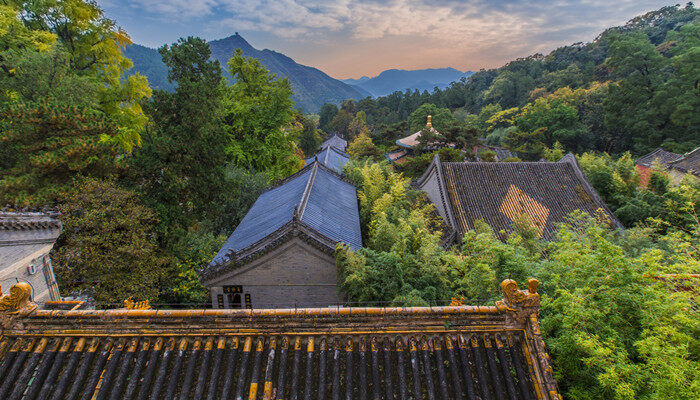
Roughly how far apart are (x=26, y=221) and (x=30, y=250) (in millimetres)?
993

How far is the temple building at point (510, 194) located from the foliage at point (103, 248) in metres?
14.1

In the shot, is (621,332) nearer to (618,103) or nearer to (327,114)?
(618,103)

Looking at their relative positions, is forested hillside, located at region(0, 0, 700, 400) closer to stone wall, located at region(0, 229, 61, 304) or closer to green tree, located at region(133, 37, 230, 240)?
green tree, located at region(133, 37, 230, 240)

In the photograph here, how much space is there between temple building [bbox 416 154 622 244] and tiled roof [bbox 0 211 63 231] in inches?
646

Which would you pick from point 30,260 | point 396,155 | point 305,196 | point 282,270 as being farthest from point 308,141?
point 30,260

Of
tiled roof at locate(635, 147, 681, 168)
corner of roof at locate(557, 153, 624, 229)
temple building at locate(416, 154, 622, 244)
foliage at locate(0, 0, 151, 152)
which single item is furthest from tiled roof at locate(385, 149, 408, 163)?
foliage at locate(0, 0, 151, 152)

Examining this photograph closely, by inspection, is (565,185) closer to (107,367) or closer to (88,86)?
(107,367)

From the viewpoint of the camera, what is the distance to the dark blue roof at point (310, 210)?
13.4m

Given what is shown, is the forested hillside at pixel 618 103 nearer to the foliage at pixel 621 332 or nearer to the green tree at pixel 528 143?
the green tree at pixel 528 143

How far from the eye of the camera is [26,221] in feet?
32.2

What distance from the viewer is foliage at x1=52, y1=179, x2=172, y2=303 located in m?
11.2

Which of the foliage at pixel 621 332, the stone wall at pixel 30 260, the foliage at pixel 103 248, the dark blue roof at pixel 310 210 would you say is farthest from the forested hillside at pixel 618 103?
the stone wall at pixel 30 260

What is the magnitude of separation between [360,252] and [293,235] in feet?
8.30

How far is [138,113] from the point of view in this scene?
20.5 metres
